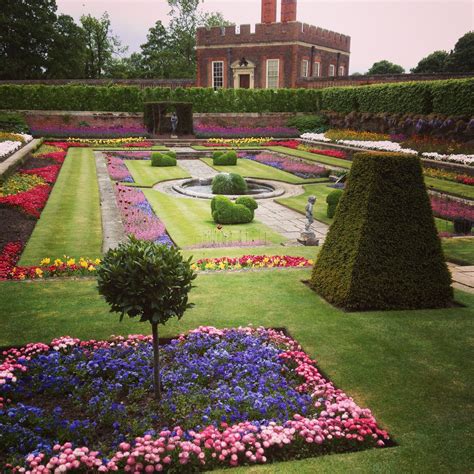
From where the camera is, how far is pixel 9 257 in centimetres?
861

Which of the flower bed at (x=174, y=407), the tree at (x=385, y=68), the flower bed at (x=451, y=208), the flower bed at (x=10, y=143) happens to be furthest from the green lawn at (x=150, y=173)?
the tree at (x=385, y=68)

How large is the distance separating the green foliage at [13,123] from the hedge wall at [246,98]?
251 cm

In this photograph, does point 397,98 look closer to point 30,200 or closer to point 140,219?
point 140,219

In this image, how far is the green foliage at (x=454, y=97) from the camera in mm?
20453

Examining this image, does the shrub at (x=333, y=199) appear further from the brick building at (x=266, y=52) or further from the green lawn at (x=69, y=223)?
the brick building at (x=266, y=52)

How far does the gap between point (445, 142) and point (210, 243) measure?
15.2 m

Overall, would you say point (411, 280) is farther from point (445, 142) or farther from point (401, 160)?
point (445, 142)

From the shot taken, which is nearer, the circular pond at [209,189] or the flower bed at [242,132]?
the circular pond at [209,189]

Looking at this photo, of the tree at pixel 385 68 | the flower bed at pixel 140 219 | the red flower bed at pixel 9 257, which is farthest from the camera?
the tree at pixel 385 68

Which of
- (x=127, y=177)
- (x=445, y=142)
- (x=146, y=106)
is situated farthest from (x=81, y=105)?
(x=445, y=142)

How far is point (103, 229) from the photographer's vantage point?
434 inches

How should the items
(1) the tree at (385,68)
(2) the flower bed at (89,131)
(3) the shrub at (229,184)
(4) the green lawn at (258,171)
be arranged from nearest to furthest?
1. (3) the shrub at (229,184)
2. (4) the green lawn at (258,171)
3. (2) the flower bed at (89,131)
4. (1) the tree at (385,68)

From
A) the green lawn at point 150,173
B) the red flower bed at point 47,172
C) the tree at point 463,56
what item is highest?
the tree at point 463,56

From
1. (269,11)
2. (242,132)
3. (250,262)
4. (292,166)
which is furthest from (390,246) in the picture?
(269,11)
